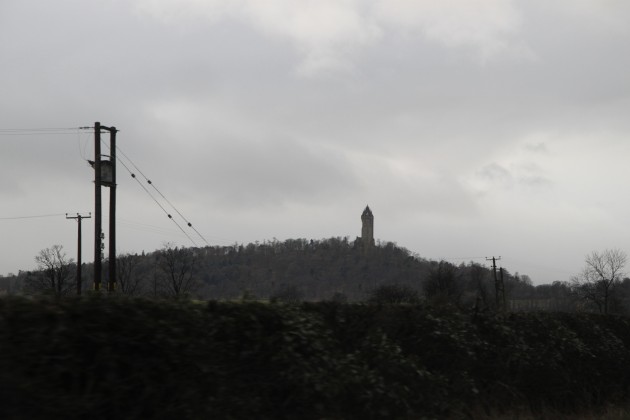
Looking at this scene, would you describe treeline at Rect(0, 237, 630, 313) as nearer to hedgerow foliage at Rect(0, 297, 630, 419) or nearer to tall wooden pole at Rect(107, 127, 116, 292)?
tall wooden pole at Rect(107, 127, 116, 292)

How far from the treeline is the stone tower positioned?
265 centimetres

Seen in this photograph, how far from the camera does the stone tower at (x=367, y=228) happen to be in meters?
110

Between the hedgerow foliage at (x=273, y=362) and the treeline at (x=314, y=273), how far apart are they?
2772cm

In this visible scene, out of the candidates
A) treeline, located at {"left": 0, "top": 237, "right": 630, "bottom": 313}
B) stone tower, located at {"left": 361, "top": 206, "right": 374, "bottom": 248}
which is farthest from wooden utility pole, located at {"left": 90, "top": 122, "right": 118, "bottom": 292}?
stone tower, located at {"left": 361, "top": 206, "right": 374, "bottom": 248}

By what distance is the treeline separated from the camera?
4978 centimetres

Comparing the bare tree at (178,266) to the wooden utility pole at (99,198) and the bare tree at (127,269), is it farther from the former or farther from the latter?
the wooden utility pole at (99,198)

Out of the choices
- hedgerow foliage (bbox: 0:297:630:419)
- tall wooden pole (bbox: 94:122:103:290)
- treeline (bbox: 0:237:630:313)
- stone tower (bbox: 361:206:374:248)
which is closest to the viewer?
hedgerow foliage (bbox: 0:297:630:419)

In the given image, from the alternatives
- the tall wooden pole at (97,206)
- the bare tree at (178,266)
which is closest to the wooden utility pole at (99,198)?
the tall wooden pole at (97,206)

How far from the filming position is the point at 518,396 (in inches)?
383

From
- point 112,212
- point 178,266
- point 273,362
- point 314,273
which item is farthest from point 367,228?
point 273,362

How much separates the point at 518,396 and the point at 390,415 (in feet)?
10.1

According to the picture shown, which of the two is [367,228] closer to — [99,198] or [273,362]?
[99,198]

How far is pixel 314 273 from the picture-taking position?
265 ft

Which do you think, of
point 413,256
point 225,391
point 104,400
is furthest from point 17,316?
point 413,256
